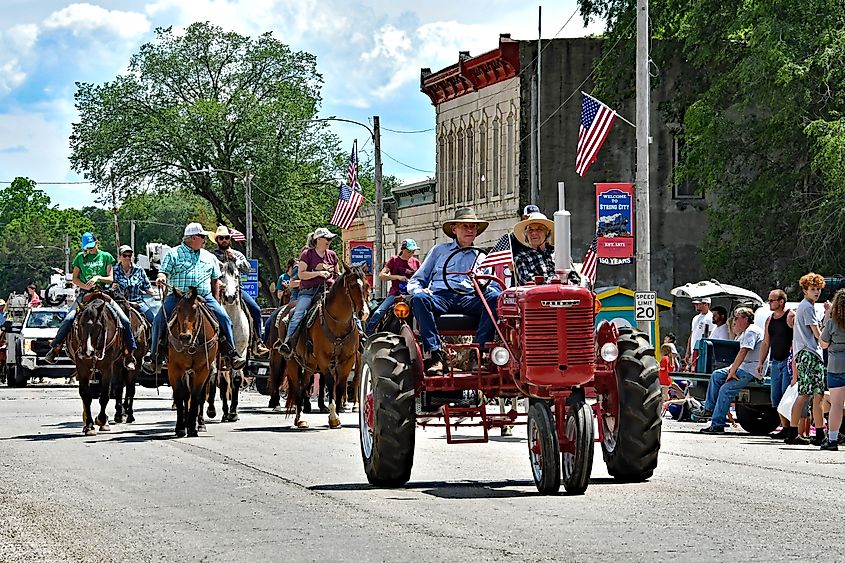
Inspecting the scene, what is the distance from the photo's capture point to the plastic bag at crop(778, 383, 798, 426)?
68.8 feet

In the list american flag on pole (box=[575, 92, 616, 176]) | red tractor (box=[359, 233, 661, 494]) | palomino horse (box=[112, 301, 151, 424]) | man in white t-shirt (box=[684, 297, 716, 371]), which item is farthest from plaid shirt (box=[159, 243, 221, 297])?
american flag on pole (box=[575, 92, 616, 176])

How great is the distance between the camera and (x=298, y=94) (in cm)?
8544

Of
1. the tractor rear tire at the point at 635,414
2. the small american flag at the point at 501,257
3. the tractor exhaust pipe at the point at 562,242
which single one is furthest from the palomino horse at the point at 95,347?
the tractor exhaust pipe at the point at 562,242

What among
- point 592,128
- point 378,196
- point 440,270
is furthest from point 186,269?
point 378,196

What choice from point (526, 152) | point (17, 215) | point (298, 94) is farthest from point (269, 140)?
point (17, 215)

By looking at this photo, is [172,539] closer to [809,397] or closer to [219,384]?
[809,397]

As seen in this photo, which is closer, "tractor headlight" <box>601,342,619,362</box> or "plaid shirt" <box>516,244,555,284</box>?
"tractor headlight" <box>601,342,619,362</box>

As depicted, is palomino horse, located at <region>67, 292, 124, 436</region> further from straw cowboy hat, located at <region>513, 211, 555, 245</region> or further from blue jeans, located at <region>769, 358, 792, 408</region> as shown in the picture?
blue jeans, located at <region>769, 358, 792, 408</region>

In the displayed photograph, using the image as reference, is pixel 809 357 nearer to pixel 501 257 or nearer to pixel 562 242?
pixel 501 257

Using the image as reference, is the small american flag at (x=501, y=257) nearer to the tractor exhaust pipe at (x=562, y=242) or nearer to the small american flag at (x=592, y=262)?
the tractor exhaust pipe at (x=562, y=242)

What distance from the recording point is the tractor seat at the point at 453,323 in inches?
565

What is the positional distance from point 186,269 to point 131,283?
385 centimetres

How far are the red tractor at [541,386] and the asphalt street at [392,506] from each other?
297mm

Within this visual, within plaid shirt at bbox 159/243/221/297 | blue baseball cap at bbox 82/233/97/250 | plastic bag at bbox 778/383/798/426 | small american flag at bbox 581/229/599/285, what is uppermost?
small american flag at bbox 581/229/599/285
